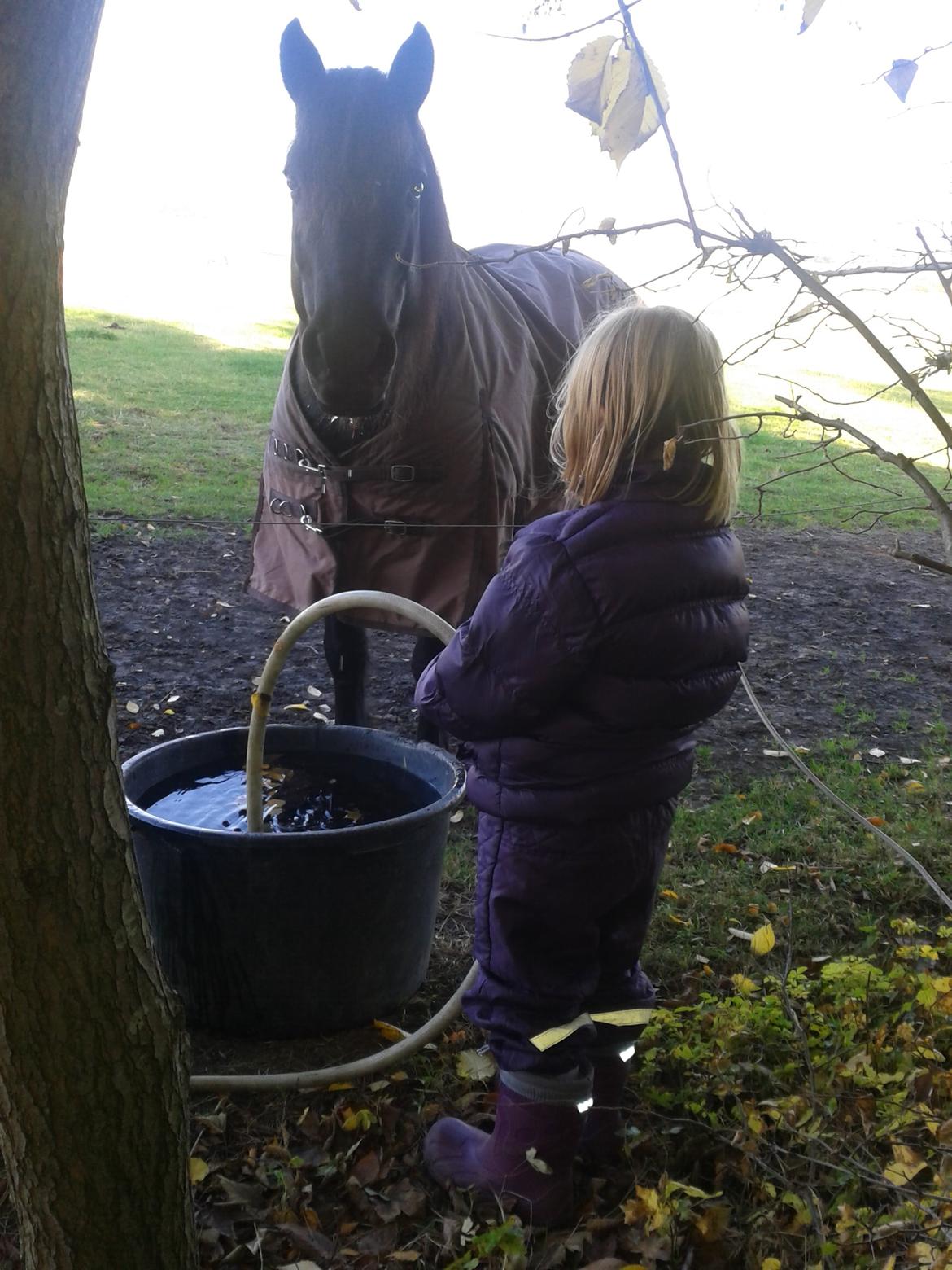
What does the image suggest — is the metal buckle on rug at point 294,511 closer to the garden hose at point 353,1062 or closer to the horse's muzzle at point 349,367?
the horse's muzzle at point 349,367

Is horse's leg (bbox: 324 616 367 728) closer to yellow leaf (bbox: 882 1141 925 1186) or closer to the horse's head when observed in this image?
the horse's head

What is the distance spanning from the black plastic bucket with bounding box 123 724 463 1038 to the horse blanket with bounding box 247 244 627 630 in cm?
73

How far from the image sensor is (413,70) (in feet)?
10.2

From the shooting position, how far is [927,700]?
4828mm

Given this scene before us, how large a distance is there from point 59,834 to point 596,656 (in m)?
0.88

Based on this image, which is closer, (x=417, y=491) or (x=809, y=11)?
(x=809, y=11)

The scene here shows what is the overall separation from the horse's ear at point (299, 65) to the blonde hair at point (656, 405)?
5.24ft

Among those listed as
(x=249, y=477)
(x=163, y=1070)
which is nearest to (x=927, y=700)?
(x=163, y=1070)

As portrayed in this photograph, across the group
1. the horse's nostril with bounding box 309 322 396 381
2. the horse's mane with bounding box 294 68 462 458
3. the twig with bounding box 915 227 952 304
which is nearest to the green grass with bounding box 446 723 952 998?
the horse's mane with bounding box 294 68 462 458

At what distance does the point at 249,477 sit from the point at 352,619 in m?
4.76

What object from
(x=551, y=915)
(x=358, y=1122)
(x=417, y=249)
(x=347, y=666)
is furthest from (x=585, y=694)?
(x=347, y=666)

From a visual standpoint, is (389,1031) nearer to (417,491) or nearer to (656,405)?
(417,491)

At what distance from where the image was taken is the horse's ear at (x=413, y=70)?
3062 mm

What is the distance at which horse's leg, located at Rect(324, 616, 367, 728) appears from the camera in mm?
3605
